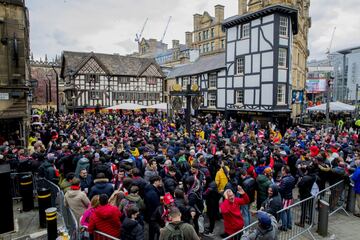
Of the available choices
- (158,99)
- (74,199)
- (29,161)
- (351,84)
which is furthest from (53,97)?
(351,84)

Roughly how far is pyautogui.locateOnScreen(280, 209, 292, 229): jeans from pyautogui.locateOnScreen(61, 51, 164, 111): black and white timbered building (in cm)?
3384

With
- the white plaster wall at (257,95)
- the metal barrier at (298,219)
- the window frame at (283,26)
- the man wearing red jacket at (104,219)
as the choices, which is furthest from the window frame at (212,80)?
the man wearing red jacket at (104,219)

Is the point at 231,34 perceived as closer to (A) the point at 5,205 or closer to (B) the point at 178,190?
(B) the point at 178,190

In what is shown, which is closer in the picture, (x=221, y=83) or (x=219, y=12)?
(x=221, y=83)

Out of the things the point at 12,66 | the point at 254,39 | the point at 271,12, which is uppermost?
the point at 271,12

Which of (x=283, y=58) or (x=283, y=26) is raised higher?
(x=283, y=26)

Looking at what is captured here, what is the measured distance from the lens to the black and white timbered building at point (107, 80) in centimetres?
3838

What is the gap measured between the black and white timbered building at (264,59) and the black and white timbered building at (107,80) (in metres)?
19.4

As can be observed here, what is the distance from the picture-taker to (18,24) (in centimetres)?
1409

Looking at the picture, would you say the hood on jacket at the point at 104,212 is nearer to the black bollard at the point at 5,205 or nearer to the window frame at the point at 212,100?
the black bollard at the point at 5,205

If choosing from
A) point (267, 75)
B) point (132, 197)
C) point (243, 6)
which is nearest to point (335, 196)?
point (132, 197)

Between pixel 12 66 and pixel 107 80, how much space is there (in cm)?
2708

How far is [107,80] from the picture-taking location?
1603 inches

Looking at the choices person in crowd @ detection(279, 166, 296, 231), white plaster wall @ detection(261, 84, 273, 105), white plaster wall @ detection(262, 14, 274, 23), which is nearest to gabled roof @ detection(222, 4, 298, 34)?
white plaster wall @ detection(262, 14, 274, 23)
